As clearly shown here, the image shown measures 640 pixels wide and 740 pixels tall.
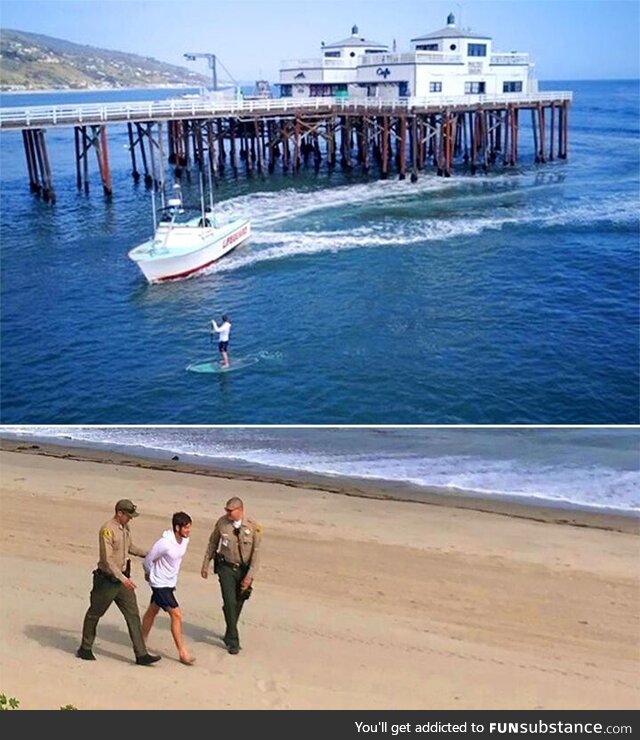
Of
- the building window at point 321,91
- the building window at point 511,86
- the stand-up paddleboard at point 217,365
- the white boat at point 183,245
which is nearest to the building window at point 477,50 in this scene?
the building window at point 511,86

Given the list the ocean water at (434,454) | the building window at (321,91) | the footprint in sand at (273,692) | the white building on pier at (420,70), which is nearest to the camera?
the footprint in sand at (273,692)

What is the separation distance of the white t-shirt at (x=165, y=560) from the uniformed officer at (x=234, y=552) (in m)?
0.24

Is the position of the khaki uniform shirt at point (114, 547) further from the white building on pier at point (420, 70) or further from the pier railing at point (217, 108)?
the white building on pier at point (420, 70)

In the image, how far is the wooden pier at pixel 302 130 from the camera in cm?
4116

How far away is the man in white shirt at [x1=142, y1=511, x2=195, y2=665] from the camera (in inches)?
275

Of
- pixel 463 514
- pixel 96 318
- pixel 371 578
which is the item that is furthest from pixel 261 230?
pixel 371 578

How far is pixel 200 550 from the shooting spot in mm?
10375

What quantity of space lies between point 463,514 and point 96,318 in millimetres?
14898

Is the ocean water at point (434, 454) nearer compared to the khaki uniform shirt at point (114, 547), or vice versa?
the khaki uniform shirt at point (114, 547)

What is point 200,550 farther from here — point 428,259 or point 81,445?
point 428,259

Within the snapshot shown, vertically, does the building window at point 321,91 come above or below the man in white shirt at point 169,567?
above

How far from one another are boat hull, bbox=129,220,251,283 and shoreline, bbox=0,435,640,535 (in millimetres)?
11524

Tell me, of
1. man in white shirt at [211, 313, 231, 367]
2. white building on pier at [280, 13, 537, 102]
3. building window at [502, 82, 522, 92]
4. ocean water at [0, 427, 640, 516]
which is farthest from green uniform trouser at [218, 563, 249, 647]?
building window at [502, 82, 522, 92]
